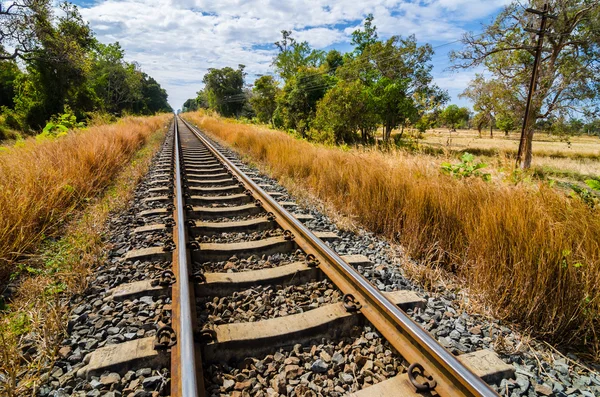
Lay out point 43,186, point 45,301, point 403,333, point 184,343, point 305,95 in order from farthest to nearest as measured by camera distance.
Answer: point 305,95
point 43,186
point 45,301
point 403,333
point 184,343

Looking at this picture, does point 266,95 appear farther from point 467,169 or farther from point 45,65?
point 467,169

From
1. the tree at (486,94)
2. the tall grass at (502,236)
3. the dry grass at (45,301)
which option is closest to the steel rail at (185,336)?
the dry grass at (45,301)

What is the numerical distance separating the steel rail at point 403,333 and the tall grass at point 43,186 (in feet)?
9.71

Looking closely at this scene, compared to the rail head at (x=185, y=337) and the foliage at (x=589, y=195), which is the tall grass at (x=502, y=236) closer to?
the foliage at (x=589, y=195)

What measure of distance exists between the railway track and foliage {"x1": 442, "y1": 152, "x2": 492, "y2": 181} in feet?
8.13

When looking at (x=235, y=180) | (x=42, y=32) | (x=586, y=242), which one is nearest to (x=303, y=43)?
(x=42, y=32)

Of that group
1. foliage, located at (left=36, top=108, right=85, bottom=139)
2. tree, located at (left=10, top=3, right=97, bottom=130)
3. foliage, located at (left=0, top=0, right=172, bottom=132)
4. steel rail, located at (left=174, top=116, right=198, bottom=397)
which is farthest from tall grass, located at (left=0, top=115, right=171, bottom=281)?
tree, located at (left=10, top=3, right=97, bottom=130)

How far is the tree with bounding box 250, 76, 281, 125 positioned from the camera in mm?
39469

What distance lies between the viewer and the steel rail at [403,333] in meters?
1.58

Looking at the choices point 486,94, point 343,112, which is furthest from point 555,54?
point 343,112

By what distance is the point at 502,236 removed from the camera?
8.98 feet

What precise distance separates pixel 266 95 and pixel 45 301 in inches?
1586

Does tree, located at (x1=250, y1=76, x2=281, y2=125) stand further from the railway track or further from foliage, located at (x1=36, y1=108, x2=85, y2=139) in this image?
the railway track

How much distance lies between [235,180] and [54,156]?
3349 millimetres
